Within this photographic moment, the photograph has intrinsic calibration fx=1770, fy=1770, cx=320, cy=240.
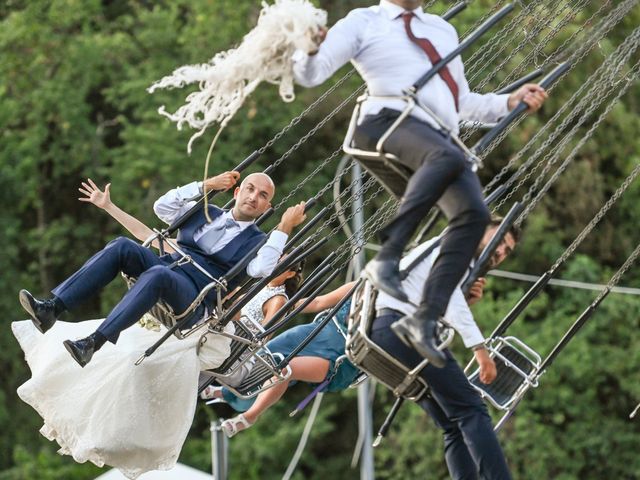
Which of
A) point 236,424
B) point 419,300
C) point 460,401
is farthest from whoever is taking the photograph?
point 236,424

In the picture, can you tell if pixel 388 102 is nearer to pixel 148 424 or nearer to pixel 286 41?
pixel 286 41

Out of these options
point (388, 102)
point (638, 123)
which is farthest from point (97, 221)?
point (388, 102)

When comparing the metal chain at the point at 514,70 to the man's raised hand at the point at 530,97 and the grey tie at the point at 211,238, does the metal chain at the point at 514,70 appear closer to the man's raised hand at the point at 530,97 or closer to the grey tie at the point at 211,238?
the man's raised hand at the point at 530,97

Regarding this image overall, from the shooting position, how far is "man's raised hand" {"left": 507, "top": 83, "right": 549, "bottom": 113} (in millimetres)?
7113

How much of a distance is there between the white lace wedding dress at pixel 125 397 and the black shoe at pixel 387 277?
2.21 m

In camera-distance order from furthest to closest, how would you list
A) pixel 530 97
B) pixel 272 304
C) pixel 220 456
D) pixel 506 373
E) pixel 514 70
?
pixel 220 456 → pixel 272 304 → pixel 506 373 → pixel 514 70 → pixel 530 97

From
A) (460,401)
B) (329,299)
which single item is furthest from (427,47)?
(329,299)

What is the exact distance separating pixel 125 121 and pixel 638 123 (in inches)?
261

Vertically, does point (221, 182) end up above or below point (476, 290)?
above

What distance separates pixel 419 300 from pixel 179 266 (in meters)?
1.75

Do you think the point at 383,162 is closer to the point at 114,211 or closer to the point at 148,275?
the point at 148,275

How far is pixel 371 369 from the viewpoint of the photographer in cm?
768

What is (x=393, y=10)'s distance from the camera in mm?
7012

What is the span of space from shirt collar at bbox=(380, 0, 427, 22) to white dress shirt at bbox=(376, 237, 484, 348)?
0.98 meters
